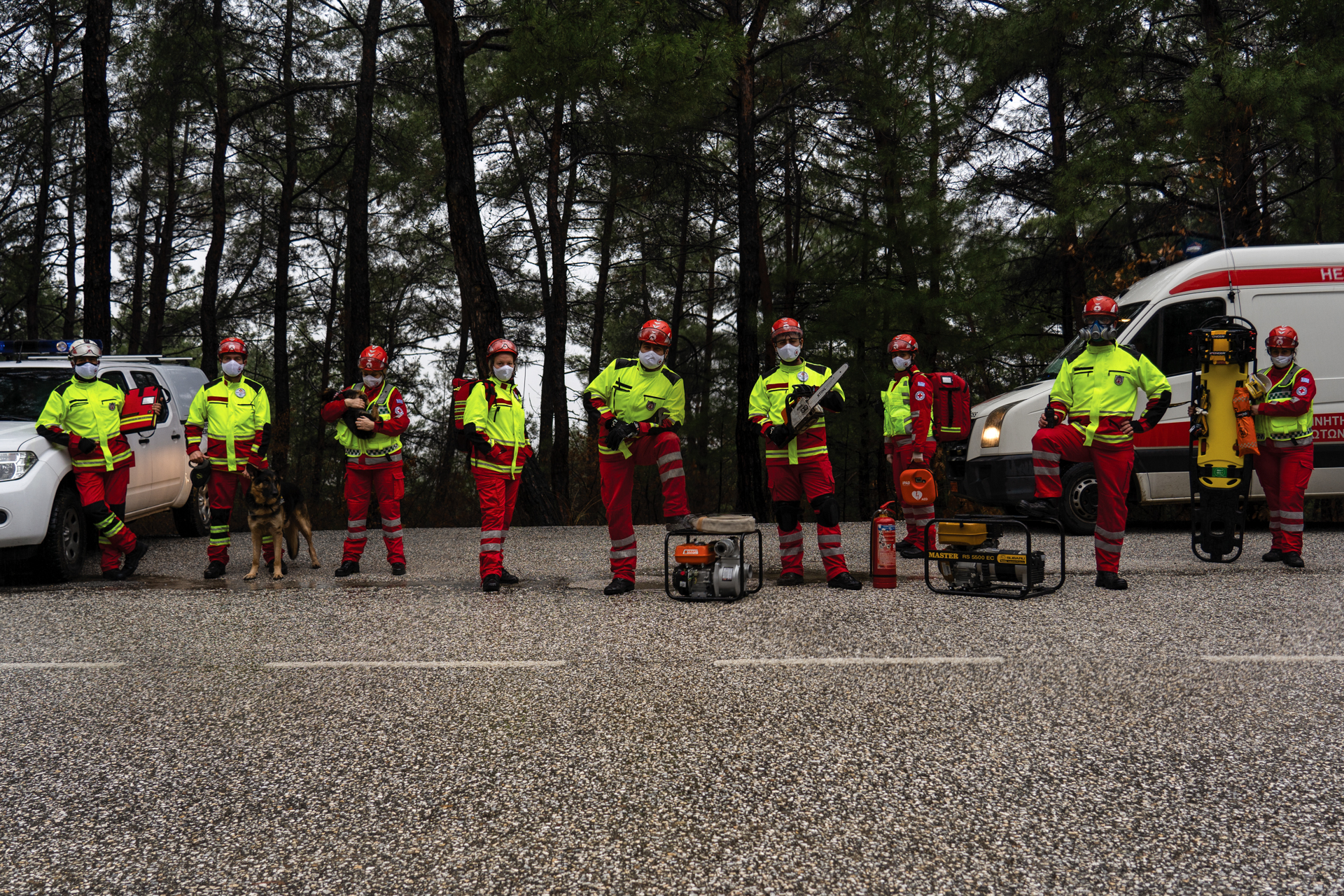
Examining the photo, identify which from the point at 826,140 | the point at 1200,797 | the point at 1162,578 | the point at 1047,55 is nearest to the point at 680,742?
the point at 1200,797

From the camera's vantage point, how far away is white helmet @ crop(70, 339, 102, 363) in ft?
29.2

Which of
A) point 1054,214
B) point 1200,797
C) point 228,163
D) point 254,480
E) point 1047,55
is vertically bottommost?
point 1200,797

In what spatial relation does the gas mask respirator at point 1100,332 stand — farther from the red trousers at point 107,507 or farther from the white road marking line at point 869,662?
the red trousers at point 107,507

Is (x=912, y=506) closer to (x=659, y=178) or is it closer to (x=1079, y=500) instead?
(x=1079, y=500)

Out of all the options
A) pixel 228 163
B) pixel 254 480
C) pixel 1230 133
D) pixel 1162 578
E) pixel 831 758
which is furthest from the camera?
pixel 228 163

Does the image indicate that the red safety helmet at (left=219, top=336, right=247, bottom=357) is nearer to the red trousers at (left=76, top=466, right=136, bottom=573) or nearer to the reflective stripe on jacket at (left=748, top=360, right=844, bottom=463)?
the red trousers at (left=76, top=466, right=136, bottom=573)

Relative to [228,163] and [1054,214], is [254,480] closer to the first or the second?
[1054,214]

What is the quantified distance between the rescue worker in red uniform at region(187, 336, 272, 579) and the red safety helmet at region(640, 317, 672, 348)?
3.82 metres

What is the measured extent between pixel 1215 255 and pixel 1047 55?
5.97m

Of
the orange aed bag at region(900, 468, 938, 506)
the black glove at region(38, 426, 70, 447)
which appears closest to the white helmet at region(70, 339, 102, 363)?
the black glove at region(38, 426, 70, 447)

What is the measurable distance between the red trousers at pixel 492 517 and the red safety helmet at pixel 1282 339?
7112 mm

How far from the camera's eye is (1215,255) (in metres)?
11.1

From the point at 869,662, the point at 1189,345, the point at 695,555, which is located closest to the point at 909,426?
the point at 695,555

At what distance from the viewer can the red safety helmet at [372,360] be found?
29.1ft
